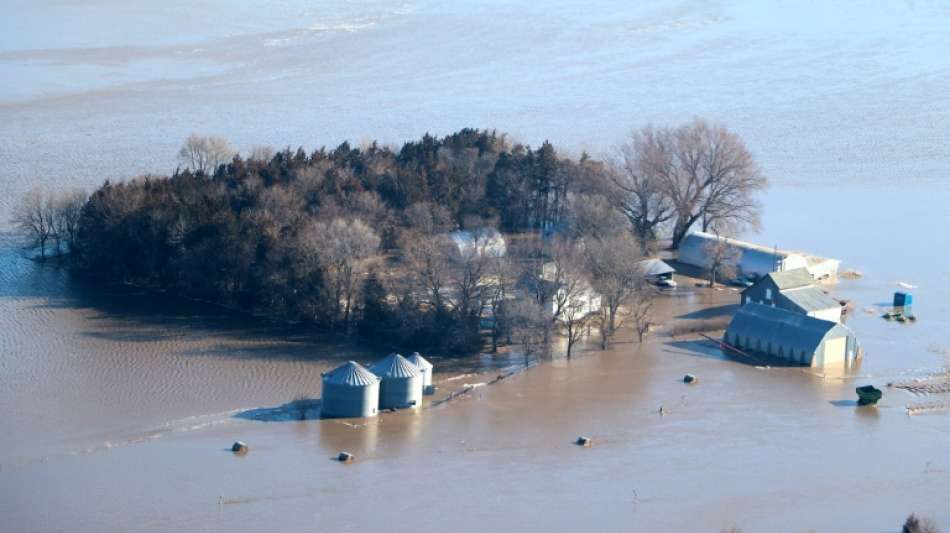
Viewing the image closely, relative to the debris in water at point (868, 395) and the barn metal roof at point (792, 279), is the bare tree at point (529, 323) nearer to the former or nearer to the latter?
the barn metal roof at point (792, 279)

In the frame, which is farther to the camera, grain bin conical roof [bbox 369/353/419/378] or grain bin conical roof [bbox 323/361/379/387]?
grain bin conical roof [bbox 369/353/419/378]

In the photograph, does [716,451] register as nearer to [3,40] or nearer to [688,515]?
[688,515]

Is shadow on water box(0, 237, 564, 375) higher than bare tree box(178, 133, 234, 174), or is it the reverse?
bare tree box(178, 133, 234, 174)

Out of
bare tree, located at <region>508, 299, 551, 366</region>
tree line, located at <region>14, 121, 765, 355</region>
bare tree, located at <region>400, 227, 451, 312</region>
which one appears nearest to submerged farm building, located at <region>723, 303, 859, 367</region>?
tree line, located at <region>14, 121, 765, 355</region>

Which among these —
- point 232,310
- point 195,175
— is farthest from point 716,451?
point 195,175

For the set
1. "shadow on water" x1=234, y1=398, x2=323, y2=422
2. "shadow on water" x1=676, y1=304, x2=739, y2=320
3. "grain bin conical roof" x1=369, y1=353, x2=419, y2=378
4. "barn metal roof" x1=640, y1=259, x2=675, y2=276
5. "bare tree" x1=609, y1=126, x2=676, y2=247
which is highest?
"bare tree" x1=609, y1=126, x2=676, y2=247

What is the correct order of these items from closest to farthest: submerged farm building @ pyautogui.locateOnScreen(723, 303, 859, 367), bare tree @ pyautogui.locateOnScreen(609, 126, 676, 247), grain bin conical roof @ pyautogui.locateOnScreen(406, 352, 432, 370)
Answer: grain bin conical roof @ pyautogui.locateOnScreen(406, 352, 432, 370) < submerged farm building @ pyautogui.locateOnScreen(723, 303, 859, 367) < bare tree @ pyautogui.locateOnScreen(609, 126, 676, 247)

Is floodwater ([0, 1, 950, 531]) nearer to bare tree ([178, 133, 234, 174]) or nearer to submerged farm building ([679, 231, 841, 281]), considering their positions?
submerged farm building ([679, 231, 841, 281])
